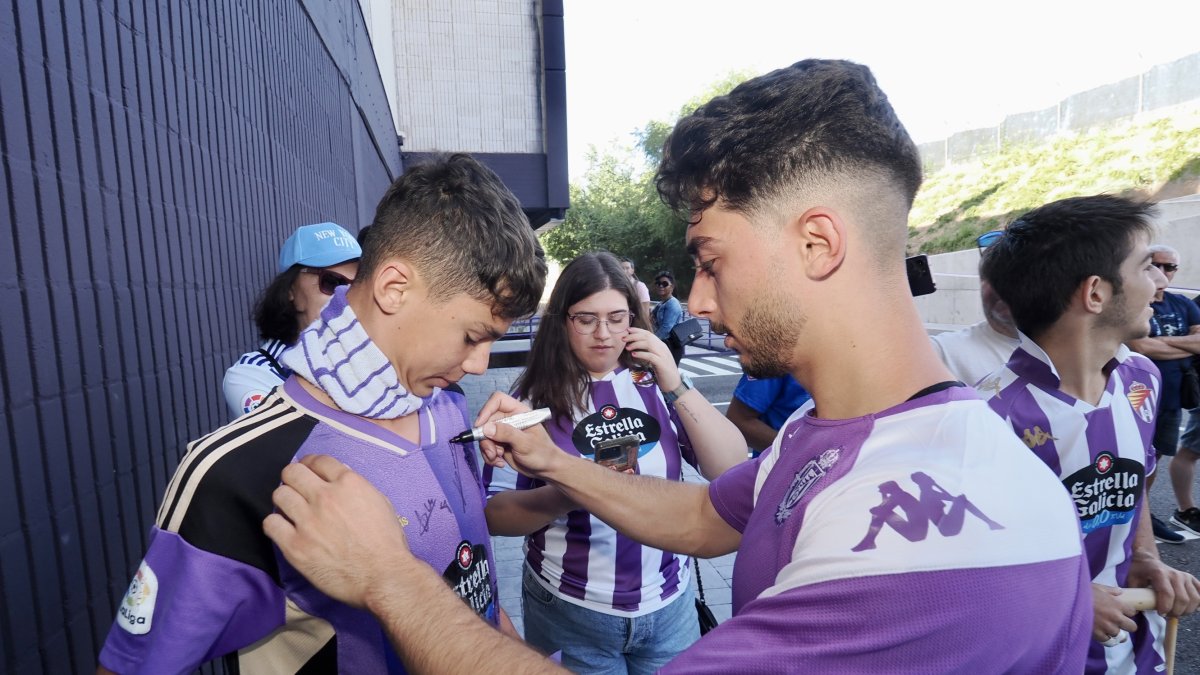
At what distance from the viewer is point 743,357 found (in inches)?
57.1

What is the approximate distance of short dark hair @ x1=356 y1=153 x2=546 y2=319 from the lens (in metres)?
1.52

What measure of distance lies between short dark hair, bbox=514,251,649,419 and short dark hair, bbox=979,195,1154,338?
5.10ft

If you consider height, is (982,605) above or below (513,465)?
above

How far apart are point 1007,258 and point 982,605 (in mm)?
2066

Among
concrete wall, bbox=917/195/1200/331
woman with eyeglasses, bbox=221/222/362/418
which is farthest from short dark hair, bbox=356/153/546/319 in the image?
concrete wall, bbox=917/195/1200/331

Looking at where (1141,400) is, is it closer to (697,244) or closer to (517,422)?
(697,244)

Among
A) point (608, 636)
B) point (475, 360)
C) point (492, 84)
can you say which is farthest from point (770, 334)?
point (492, 84)

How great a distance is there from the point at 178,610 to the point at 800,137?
1.48 metres

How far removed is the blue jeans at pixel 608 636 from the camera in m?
2.49

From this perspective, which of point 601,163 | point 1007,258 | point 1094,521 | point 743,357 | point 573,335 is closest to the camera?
point 743,357

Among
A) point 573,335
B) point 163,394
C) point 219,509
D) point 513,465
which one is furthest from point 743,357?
point 163,394

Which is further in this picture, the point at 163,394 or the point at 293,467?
the point at 163,394

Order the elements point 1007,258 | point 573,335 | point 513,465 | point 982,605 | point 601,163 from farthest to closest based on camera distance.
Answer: point 601,163
point 573,335
point 1007,258
point 513,465
point 982,605

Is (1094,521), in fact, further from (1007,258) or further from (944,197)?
(944,197)
